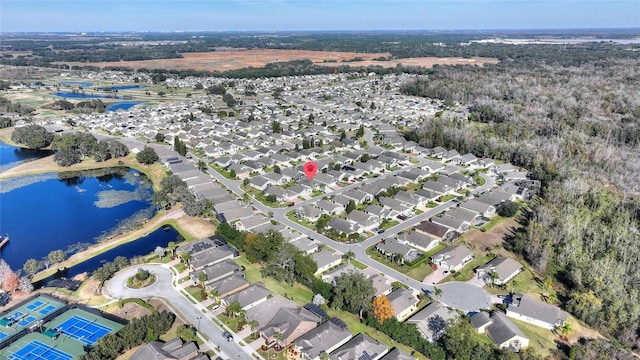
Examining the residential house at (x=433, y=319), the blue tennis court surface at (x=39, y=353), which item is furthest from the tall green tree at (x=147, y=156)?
the residential house at (x=433, y=319)

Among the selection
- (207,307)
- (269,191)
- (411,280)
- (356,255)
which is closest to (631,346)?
(411,280)

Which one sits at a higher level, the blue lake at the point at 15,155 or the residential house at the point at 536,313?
the blue lake at the point at 15,155

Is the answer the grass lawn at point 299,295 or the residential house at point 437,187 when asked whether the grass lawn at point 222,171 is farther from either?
the residential house at point 437,187

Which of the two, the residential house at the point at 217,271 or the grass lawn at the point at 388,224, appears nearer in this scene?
the residential house at the point at 217,271

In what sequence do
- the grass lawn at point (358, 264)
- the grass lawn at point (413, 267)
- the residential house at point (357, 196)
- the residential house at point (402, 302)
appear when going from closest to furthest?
the residential house at point (402, 302)
the grass lawn at point (413, 267)
the grass lawn at point (358, 264)
the residential house at point (357, 196)

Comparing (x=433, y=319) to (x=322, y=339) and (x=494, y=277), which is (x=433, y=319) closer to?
(x=322, y=339)

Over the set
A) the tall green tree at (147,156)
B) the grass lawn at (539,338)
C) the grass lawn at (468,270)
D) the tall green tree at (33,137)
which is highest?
the tall green tree at (33,137)

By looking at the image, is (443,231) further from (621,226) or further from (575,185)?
(575,185)
